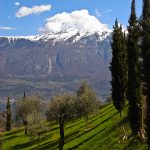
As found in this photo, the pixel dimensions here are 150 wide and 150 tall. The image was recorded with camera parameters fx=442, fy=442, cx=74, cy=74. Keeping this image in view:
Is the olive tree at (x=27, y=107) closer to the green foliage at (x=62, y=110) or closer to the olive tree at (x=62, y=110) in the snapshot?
the green foliage at (x=62, y=110)

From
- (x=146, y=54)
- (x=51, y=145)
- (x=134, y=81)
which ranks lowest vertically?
(x=51, y=145)

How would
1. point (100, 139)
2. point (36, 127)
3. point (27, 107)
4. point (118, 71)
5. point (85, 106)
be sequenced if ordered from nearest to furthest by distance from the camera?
point (100, 139)
point (118, 71)
point (85, 106)
point (36, 127)
point (27, 107)

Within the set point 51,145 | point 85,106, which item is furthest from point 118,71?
point 85,106

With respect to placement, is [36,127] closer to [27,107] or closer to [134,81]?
[27,107]

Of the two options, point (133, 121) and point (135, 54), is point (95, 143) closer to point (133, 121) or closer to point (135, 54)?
point (133, 121)

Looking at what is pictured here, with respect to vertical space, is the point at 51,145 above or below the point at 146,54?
below

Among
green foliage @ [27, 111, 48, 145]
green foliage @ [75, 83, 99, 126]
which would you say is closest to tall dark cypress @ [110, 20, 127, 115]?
green foliage @ [75, 83, 99, 126]

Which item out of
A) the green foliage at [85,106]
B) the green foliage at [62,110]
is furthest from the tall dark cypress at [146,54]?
the green foliage at [85,106]

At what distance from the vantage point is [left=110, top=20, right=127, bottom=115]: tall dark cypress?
78.8 metres

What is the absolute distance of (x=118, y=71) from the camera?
260 ft

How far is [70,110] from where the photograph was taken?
323 feet

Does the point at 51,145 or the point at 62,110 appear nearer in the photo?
the point at 51,145

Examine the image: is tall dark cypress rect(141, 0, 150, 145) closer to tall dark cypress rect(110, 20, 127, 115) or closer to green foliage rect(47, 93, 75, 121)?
tall dark cypress rect(110, 20, 127, 115)

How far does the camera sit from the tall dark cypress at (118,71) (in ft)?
259
